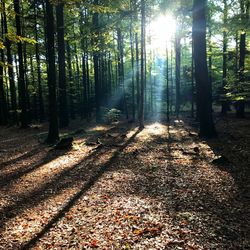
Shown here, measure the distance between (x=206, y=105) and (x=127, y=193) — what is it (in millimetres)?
8149

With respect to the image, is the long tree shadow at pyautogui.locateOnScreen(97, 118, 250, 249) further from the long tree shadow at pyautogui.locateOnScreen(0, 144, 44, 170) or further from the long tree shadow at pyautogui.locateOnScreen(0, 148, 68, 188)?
the long tree shadow at pyautogui.locateOnScreen(0, 144, 44, 170)

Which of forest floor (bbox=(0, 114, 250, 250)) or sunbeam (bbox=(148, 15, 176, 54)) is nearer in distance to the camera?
forest floor (bbox=(0, 114, 250, 250))

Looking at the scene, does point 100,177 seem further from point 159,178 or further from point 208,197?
point 208,197

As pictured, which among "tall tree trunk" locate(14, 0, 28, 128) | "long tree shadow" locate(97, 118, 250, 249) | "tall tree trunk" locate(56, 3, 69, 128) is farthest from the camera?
"tall tree trunk" locate(56, 3, 69, 128)

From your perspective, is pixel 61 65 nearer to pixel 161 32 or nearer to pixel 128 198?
pixel 161 32

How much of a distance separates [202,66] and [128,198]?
8966 mm

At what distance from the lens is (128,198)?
7.48 metres

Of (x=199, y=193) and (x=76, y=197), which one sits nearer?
(x=199, y=193)

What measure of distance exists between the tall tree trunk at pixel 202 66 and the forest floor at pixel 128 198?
1483 mm

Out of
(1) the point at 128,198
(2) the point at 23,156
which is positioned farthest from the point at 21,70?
(1) the point at 128,198

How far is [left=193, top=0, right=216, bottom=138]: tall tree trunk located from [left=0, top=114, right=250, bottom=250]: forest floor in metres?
1.48

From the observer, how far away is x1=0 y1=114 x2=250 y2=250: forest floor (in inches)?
219

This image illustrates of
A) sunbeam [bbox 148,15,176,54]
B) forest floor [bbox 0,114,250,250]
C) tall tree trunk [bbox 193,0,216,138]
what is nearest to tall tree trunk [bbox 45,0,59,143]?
forest floor [bbox 0,114,250,250]

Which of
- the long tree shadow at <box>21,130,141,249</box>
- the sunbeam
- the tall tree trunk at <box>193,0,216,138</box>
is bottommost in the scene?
the long tree shadow at <box>21,130,141,249</box>
